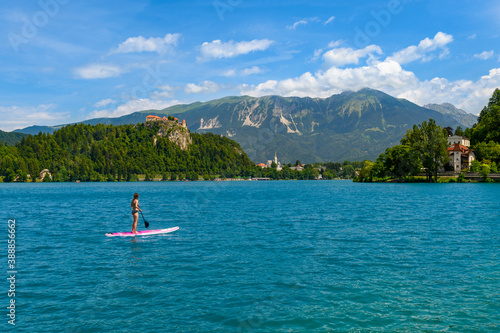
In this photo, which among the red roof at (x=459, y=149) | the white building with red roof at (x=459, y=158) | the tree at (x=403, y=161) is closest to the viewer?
the tree at (x=403, y=161)

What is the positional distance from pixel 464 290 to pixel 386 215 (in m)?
32.9

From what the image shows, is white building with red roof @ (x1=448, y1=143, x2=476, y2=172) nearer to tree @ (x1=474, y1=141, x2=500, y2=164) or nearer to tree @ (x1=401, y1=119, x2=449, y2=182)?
tree @ (x1=474, y1=141, x2=500, y2=164)

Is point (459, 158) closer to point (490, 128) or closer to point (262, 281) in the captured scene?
point (490, 128)

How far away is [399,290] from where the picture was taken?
17.8 metres

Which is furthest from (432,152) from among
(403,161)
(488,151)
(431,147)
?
(488,151)

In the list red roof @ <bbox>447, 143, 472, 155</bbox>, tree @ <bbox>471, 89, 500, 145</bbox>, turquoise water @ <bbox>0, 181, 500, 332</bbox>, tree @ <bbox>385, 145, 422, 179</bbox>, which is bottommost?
turquoise water @ <bbox>0, 181, 500, 332</bbox>

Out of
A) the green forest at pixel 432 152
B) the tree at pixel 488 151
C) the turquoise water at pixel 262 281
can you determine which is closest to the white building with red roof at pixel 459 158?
the green forest at pixel 432 152

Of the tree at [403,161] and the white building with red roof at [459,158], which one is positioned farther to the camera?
the white building with red roof at [459,158]

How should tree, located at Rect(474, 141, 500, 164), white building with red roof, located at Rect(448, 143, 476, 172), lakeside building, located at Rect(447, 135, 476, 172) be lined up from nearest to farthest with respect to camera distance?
tree, located at Rect(474, 141, 500, 164) < lakeside building, located at Rect(447, 135, 476, 172) < white building with red roof, located at Rect(448, 143, 476, 172)

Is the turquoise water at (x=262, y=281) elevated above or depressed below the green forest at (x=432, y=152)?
below

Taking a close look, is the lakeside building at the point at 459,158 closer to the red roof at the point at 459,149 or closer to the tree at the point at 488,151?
the red roof at the point at 459,149

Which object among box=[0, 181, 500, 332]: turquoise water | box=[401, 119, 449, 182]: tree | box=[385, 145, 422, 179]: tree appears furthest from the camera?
box=[385, 145, 422, 179]: tree

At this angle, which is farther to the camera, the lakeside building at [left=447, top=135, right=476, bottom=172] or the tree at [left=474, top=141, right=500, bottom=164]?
the lakeside building at [left=447, top=135, right=476, bottom=172]

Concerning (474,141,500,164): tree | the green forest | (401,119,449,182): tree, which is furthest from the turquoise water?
(474,141,500,164): tree
